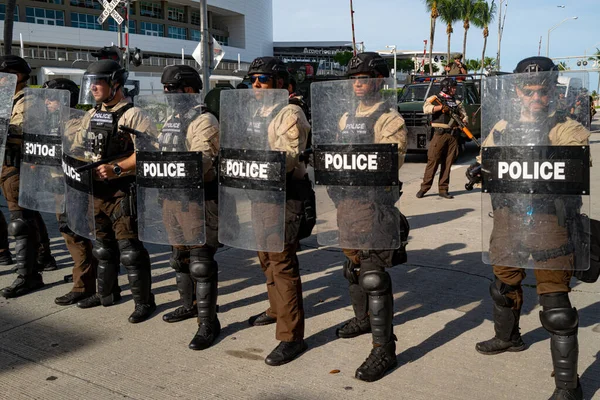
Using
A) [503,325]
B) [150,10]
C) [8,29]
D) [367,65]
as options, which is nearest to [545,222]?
[503,325]

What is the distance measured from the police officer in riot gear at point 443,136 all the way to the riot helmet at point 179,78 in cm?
594

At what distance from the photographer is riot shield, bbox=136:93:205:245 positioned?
159 inches

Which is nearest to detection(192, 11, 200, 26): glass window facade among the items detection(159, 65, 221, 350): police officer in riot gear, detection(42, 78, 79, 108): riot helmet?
detection(42, 78, 79, 108): riot helmet

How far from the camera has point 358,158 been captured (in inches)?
138

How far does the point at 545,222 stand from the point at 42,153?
395 centimetres

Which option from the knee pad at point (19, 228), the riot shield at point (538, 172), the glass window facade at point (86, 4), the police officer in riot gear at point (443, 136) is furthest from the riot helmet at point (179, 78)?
the glass window facade at point (86, 4)

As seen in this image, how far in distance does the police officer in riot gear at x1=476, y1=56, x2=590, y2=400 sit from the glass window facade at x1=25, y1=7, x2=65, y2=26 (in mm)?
51500

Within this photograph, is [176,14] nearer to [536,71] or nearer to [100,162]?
[100,162]

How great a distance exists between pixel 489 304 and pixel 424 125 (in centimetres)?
921

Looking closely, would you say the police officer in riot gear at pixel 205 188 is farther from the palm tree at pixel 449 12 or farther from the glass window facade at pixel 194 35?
the glass window facade at pixel 194 35

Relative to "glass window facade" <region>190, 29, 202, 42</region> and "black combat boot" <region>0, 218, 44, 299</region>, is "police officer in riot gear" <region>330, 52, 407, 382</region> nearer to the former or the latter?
"black combat boot" <region>0, 218, 44, 299</region>

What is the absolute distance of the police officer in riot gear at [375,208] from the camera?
3.47m

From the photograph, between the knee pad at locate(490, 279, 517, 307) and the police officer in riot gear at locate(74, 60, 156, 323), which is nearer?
the knee pad at locate(490, 279, 517, 307)

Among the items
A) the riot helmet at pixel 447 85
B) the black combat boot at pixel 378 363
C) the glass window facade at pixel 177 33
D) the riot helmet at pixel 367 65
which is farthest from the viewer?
the glass window facade at pixel 177 33
